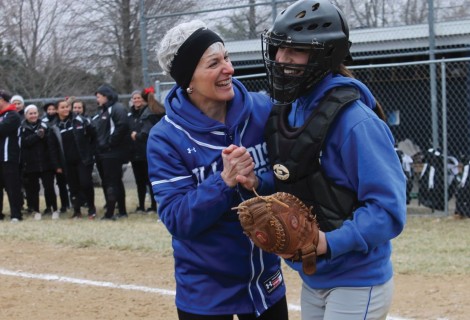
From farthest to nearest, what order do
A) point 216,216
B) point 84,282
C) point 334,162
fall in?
point 84,282, point 216,216, point 334,162

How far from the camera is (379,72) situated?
12781 millimetres

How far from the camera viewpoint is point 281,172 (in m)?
2.69

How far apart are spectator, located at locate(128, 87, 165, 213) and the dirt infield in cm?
313

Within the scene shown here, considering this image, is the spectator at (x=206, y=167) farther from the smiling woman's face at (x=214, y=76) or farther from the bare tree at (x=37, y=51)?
the bare tree at (x=37, y=51)

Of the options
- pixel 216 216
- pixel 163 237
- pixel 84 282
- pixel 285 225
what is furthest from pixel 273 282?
pixel 163 237

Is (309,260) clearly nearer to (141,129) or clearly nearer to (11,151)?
(141,129)

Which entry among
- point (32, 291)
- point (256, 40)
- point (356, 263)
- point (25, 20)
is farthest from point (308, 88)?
point (25, 20)

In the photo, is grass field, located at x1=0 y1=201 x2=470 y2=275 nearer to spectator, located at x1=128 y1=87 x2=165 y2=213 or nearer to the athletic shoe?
the athletic shoe

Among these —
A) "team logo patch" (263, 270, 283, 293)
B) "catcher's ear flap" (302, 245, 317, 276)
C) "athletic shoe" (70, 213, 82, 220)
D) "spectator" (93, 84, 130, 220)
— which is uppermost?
"catcher's ear flap" (302, 245, 317, 276)

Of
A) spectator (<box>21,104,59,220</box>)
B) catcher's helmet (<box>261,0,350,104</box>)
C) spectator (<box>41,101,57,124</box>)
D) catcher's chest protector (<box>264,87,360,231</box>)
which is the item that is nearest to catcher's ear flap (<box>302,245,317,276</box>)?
catcher's chest protector (<box>264,87,360,231</box>)

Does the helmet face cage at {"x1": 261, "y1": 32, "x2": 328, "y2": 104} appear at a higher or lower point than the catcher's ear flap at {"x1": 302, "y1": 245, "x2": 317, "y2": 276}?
higher

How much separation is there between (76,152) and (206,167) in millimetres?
9039

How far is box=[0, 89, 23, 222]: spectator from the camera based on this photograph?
1134 cm

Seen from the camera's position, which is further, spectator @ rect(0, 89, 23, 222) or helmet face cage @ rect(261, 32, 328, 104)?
spectator @ rect(0, 89, 23, 222)
